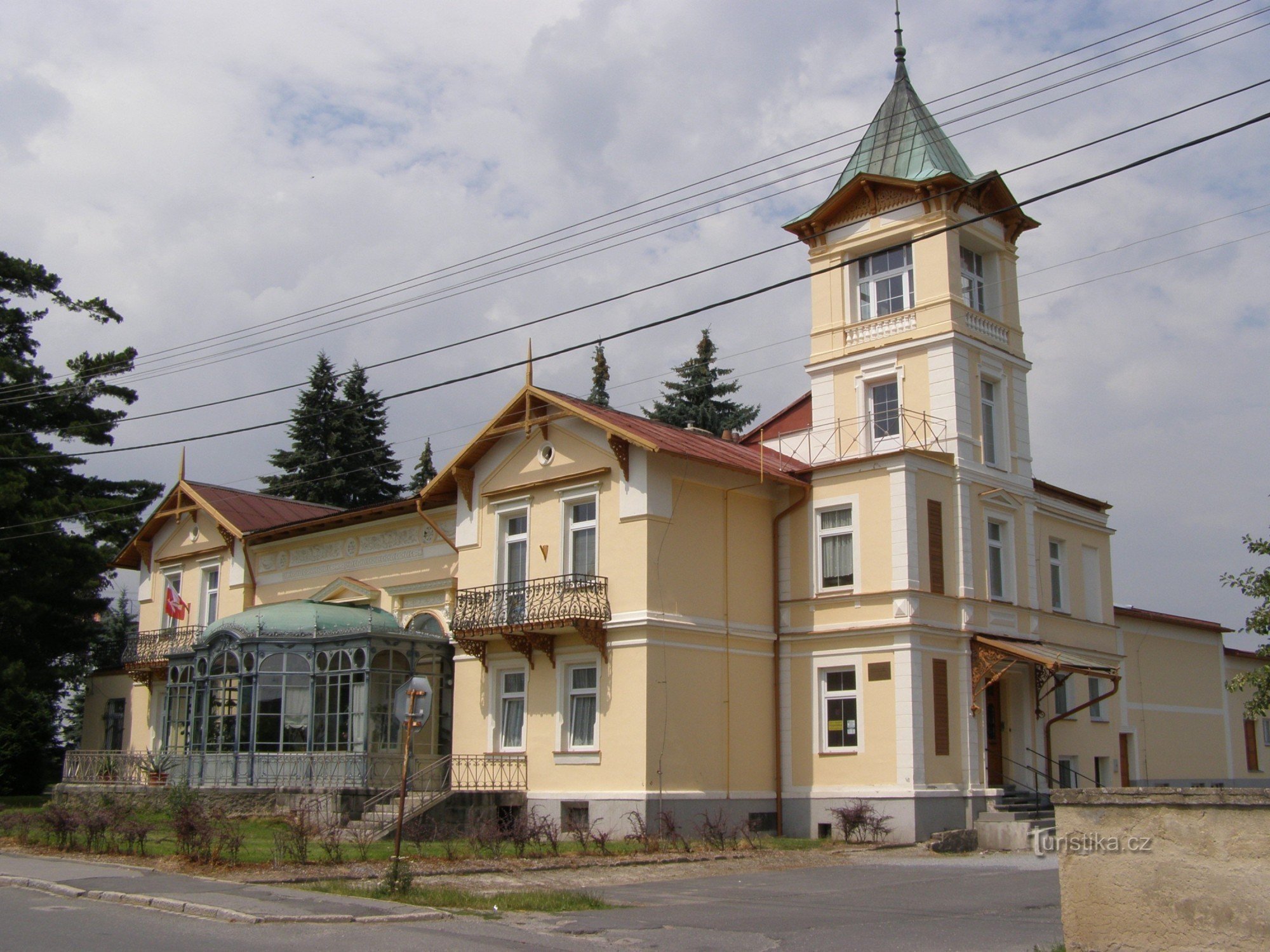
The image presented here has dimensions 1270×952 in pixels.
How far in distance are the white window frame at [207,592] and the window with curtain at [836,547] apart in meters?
18.2

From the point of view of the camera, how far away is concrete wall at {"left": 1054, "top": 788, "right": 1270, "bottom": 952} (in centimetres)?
848

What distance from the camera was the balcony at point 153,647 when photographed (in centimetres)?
3412

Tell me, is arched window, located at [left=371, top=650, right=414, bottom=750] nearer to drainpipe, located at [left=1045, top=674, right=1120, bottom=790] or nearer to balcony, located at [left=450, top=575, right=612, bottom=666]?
balcony, located at [left=450, top=575, right=612, bottom=666]

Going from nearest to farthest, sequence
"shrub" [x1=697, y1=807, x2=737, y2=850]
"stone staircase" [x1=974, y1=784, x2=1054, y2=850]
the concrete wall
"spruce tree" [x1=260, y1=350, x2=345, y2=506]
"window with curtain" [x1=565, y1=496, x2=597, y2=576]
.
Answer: the concrete wall, "shrub" [x1=697, y1=807, x2=737, y2=850], "stone staircase" [x1=974, y1=784, x2=1054, y2=850], "window with curtain" [x1=565, y1=496, x2=597, y2=576], "spruce tree" [x1=260, y1=350, x2=345, y2=506]

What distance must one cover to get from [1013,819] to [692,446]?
31.5 feet

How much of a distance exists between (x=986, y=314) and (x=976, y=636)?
741cm

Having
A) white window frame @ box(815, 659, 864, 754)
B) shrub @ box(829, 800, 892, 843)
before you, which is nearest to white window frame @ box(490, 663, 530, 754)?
white window frame @ box(815, 659, 864, 754)

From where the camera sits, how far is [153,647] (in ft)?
115

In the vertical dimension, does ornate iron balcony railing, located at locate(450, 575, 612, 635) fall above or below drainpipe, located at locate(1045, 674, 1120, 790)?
above

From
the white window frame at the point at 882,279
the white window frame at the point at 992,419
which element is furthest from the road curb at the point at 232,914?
the white window frame at the point at 882,279

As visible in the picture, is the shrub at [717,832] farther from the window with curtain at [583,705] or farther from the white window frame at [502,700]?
the white window frame at [502,700]

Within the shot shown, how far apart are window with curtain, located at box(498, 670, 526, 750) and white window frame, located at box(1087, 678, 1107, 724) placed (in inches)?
514

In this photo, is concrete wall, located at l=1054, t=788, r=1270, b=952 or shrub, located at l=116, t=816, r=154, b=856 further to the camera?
shrub, located at l=116, t=816, r=154, b=856

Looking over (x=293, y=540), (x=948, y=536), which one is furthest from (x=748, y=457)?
(x=293, y=540)
